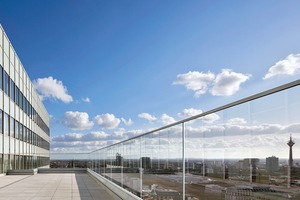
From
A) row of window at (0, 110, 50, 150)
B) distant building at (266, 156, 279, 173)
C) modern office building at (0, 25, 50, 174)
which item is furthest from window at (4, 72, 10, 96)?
distant building at (266, 156, 279, 173)

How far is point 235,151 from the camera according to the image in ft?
11.8

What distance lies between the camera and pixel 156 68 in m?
27.4

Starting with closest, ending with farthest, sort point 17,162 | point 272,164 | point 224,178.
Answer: point 272,164 < point 224,178 < point 17,162

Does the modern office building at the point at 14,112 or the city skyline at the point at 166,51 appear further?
the modern office building at the point at 14,112

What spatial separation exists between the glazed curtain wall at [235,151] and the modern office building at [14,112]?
62.8 ft

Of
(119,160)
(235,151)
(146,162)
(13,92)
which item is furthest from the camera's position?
(13,92)

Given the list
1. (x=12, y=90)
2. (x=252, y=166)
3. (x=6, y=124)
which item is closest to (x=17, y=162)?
(x=6, y=124)

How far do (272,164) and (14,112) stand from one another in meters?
26.4

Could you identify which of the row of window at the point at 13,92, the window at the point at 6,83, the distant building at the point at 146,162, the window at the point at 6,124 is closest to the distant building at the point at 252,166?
the distant building at the point at 146,162

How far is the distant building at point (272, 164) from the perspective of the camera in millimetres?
2994

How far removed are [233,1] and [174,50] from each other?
34.5 ft

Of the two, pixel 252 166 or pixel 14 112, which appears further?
pixel 14 112

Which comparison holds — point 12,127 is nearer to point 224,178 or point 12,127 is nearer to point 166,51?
point 166,51

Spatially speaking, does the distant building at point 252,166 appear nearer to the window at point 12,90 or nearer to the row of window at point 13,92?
the row of window at point 13,92
